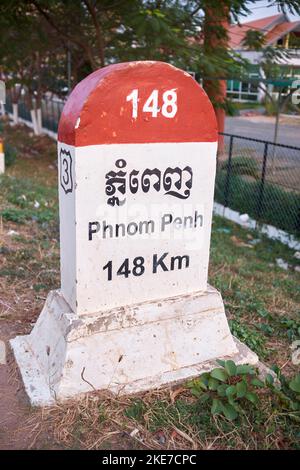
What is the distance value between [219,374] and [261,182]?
25.1 ft

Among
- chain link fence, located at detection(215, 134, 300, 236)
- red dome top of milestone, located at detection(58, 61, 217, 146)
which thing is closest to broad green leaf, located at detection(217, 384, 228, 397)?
red dome top of milestone, located at detection(58, 61, 217, 146)

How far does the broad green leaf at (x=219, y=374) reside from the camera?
8.44 ft

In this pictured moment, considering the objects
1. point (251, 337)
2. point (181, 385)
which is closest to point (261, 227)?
point (251, 337)

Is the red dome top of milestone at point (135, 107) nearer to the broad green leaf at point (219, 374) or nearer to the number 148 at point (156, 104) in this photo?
the number 148 at point (156, 104)

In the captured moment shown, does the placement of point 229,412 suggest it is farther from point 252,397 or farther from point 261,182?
point 261,182

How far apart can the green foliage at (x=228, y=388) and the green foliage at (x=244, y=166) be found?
8101 millimetres

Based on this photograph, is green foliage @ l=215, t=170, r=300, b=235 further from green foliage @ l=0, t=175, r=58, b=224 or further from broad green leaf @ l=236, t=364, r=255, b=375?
broad green leaf @ l=236, t=364, r=255, b=375

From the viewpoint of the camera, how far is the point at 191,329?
289 cm

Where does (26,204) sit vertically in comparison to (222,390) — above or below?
below

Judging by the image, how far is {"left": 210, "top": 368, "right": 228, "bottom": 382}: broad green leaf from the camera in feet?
8.44

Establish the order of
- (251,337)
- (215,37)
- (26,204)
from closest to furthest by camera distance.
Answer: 1. (251,337)
2. (26,204)
3. (215,37)

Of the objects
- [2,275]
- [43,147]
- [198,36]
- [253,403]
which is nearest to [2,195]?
[2,275]

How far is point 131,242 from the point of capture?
274 centimetres

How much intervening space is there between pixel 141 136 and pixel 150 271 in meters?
0.79
